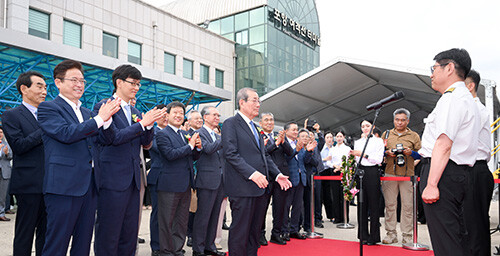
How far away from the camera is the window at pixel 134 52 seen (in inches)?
704

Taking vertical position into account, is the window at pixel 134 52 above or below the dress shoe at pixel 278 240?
above

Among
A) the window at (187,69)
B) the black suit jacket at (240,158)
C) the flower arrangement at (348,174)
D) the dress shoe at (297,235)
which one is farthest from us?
the window at (187,69)

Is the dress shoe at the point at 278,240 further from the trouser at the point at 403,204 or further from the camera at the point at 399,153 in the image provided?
the camera at the point at 399,153

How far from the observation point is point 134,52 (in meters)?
18.1

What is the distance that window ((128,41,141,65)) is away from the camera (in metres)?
17.9

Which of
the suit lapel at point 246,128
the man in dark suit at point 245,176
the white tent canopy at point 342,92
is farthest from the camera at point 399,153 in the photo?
the white tent canopy at point 342,92

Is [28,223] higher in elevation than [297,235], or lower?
higher

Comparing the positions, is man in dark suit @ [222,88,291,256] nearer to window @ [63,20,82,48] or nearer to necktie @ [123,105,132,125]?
necktie @ [123,105,132,125]

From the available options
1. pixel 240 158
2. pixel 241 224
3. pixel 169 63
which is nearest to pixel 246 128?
pixel 240 158

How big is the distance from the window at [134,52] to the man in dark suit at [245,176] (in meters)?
15.4

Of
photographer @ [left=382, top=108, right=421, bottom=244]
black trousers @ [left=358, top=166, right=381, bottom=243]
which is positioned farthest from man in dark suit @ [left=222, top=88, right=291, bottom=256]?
photographer @ [left=382, top=108, right=421, bottom=244]

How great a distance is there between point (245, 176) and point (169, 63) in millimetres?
17073

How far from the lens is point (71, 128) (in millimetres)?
2693

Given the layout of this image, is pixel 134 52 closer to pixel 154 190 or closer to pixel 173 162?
pixel 154 190
